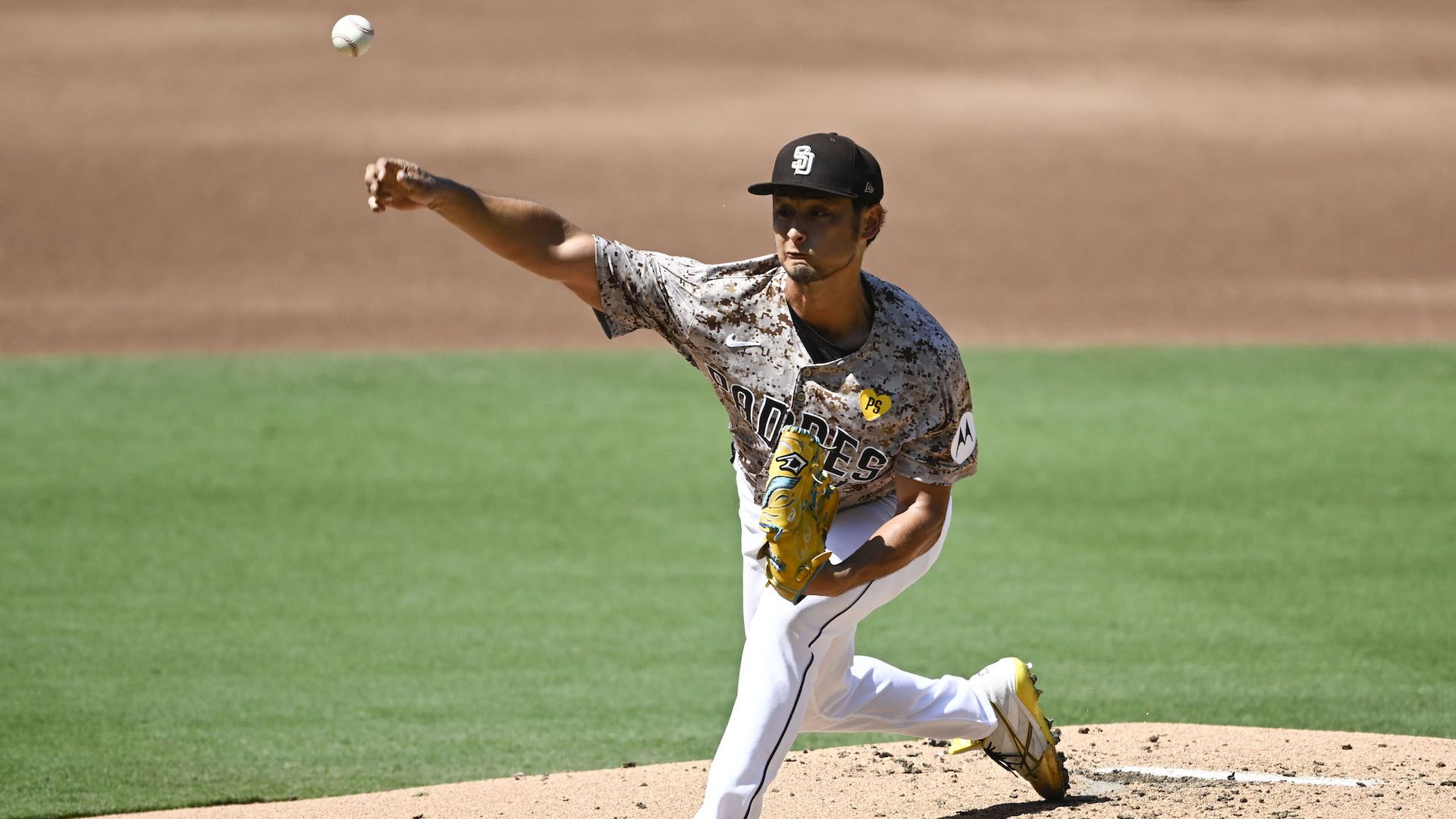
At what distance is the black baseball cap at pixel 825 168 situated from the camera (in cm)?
386

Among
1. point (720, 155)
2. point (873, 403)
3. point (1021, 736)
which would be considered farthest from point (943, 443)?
point (720, 155)

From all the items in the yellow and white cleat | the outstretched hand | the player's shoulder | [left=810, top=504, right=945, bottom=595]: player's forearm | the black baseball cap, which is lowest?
the yellow and white cleat

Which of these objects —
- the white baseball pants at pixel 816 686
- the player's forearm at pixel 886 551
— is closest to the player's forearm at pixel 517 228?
the white baseball pants at pixel 816 686

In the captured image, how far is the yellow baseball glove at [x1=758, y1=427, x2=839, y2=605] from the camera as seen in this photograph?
3822 millimetres

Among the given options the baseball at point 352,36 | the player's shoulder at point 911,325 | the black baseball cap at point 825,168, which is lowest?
the player's shoulder at point 911,325

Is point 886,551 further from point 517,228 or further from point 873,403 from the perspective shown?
point 517,228

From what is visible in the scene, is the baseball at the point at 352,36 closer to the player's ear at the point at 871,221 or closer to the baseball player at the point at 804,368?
the baseball player at the point at 804,368

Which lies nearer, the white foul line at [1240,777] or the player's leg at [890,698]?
the player's leg at [890,698]

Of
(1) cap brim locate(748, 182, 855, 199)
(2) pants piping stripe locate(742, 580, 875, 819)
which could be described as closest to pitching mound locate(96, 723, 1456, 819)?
(2) pants piping stripe locate(742, 580, 875, 819)

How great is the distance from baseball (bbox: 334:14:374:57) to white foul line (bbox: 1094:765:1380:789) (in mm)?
3164

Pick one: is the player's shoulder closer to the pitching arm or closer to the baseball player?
the baseball player

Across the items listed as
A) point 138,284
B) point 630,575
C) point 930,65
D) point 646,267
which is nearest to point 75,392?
point 138,284

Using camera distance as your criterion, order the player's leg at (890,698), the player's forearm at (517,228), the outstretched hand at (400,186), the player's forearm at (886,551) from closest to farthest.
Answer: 1. the outstretched hand at (400,186)
2. the player's forearm at (517,228)
3. the player's forearm at (886,551)
4. the player's leg at (890,698)

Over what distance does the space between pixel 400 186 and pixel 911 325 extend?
1.29 m
